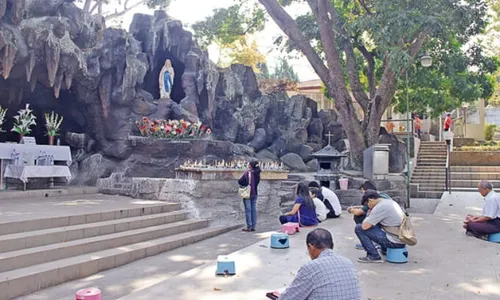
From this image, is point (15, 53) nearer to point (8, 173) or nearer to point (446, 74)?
→ point (8, 173)

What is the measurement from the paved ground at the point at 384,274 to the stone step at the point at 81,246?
81.8 inches

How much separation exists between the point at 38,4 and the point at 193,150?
269 inches

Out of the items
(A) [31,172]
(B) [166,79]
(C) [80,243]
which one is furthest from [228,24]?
(C) [80,243]

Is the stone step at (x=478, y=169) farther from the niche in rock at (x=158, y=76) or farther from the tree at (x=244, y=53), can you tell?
the tree at (x=244, y=53)

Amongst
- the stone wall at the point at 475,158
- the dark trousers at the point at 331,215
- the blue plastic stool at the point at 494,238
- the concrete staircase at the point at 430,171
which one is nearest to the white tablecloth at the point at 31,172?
the dark trousers at the point at 331,215

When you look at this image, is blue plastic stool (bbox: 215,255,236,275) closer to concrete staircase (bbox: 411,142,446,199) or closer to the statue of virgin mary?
concrete staircase (bbox: 411,142,446,199)

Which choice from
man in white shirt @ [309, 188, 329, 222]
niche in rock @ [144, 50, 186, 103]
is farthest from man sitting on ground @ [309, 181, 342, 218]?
niche in rock @ [144, 50, 186, 103]

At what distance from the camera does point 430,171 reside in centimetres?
1764

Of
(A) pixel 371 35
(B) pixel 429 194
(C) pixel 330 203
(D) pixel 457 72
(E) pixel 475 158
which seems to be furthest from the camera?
(E) pixel 475 158

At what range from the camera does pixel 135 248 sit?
6.92m

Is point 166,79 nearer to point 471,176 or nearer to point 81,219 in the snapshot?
point 81,219

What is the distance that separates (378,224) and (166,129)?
9.82m

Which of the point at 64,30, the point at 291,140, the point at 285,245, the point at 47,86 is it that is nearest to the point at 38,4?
the point at 64,30

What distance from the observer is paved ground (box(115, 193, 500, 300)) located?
173 inches
